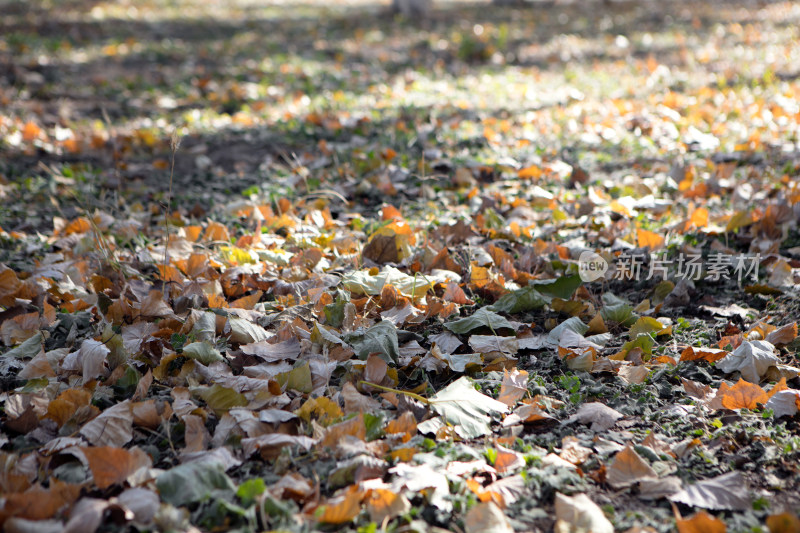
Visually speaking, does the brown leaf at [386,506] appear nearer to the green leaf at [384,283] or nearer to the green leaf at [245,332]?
the green leaf at [245,332]

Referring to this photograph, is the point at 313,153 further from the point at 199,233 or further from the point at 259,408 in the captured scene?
the point at 259,408

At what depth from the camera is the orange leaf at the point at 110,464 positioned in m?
1.61

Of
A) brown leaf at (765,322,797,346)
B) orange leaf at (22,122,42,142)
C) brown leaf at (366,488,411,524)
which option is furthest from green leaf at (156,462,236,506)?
orange leaf at (22,122,42,142)

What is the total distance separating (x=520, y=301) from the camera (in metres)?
2.64

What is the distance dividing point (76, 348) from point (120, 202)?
6.86 feet

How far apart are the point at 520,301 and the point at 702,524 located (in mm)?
1269

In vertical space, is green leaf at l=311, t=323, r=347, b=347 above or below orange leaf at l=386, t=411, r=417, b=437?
above

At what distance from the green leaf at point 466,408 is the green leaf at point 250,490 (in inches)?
23.6

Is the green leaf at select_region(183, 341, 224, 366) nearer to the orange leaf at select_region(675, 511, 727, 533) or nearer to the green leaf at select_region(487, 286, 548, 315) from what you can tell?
the green leaf at select_region(487, 286, 548, 315)

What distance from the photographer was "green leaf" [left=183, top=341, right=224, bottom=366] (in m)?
2.15

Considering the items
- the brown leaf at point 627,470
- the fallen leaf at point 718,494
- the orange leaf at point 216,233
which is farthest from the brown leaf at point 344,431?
the orange leaf at point 216,233

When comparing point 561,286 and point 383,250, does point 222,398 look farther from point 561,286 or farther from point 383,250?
point 561,286

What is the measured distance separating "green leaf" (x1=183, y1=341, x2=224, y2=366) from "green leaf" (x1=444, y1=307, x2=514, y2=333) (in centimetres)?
87

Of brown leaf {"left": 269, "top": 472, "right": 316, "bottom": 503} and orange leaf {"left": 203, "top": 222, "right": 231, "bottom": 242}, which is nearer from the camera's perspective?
brown leaf {"left": 269, "top": 472, "right": 316, "bottom": 503}
